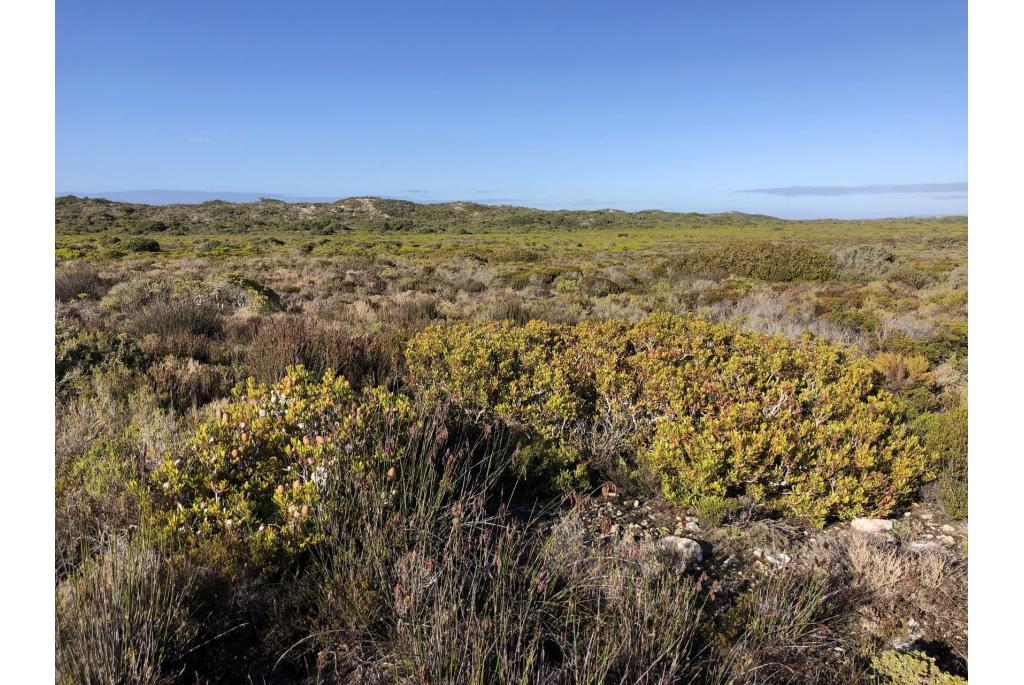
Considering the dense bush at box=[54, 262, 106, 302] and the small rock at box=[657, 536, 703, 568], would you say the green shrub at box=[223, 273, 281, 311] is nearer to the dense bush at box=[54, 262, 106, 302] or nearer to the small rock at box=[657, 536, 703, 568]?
the dense bush at box=[54, 262, 106, 302]

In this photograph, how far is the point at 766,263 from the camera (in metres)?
18.8

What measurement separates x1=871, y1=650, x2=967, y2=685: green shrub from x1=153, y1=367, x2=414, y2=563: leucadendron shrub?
93.7 inches

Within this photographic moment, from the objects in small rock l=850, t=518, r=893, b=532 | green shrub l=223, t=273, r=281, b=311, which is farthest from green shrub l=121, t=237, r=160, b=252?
small rock l=850, t=518, r=893, b=532

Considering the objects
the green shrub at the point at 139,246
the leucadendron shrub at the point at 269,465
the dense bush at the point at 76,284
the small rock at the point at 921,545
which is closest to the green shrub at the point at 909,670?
the small rock at the point at 921,545

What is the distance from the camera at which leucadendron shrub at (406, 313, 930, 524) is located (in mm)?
3590

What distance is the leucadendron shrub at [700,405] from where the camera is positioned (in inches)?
141

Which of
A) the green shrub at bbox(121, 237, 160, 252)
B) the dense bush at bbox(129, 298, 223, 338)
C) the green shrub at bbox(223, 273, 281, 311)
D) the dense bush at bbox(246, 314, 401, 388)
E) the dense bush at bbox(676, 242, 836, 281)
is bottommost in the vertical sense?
the dense bush at bbox(246, 314, 401, 388)

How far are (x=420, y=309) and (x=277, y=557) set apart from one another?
7.73 meters

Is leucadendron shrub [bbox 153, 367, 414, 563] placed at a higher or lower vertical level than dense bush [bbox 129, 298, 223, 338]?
lower

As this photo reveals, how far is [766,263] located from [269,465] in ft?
62.5

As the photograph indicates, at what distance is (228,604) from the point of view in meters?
2.29

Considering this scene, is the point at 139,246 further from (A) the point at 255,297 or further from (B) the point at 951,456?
(B) the point at 951,456
